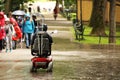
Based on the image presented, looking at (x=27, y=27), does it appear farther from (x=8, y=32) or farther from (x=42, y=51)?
(x=42, y=51)

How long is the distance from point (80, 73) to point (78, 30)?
18.0 meters

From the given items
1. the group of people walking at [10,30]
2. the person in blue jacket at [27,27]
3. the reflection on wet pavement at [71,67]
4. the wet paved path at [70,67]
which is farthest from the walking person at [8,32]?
the person in blue jacket at [27,27]

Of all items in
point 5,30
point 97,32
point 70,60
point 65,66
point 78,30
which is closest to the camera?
point 65,66

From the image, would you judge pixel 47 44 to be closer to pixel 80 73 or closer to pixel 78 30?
pixel 80 73

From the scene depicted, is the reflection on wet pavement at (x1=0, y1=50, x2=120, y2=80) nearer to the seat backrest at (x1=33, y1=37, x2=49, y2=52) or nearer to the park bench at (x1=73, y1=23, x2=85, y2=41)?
the seat backrest at (x1=33, y1=37, x2=49, y2=52)

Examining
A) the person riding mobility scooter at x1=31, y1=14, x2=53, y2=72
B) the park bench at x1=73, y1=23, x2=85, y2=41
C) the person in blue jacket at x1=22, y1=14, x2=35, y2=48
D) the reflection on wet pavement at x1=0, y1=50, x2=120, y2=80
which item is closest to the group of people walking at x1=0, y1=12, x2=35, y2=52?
the person in blue jacket at x1=22, y1=14, x2=35, y2=48

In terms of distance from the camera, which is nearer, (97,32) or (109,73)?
(109,73)

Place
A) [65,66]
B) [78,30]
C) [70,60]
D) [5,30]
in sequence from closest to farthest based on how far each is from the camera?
[65,66]
[70,60]
[5,30]
[78,30]

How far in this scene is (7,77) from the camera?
47.9 feet

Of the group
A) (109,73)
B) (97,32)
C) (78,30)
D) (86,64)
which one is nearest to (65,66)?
(86,64)

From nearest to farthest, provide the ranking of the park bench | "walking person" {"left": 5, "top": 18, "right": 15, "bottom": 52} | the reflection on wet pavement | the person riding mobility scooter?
the reflection on wet pavement → the person riding mobility scooter → "walking person" {"left": 5, "top": 18, "right": 15, "bottom": 52} → the park bench

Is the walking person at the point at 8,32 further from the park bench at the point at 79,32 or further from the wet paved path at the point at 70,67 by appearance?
the park bench at the point at 79,32

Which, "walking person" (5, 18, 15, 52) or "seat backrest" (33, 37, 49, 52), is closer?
"seat backrest" (33, 37, 49, 52)

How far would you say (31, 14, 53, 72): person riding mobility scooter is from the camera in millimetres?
15477
